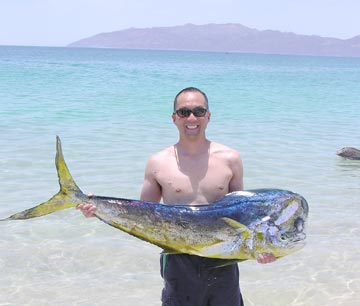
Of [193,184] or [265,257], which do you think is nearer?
[265,257]

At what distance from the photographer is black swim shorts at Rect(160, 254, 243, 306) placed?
310cm

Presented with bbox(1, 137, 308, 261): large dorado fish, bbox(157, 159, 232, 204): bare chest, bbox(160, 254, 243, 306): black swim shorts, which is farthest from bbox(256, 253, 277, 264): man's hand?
bbox(157, 159, 232, 204): bare chest

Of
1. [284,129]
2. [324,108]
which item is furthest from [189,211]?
[324,108]

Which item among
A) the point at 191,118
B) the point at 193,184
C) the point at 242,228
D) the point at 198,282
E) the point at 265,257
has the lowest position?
the point at 198,282

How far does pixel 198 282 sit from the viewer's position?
311 centimetres

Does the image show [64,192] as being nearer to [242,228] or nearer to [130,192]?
[242,228]

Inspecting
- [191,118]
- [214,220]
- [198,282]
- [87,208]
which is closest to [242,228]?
[214,220]

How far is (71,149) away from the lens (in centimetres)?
1212

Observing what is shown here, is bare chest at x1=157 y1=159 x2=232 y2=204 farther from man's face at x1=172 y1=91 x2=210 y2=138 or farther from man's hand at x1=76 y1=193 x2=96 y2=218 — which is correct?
man's hand at x1=76 y1=193 x2=96 y2=218

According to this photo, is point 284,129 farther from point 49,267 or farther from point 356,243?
point 49,267

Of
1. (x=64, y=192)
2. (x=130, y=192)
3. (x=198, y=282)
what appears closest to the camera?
(x=64, y=192)

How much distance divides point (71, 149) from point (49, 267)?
20.7 feet

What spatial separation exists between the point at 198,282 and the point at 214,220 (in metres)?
0.40

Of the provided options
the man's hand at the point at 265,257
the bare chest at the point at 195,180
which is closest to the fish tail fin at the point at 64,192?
the bare chest at the point at 195,180
